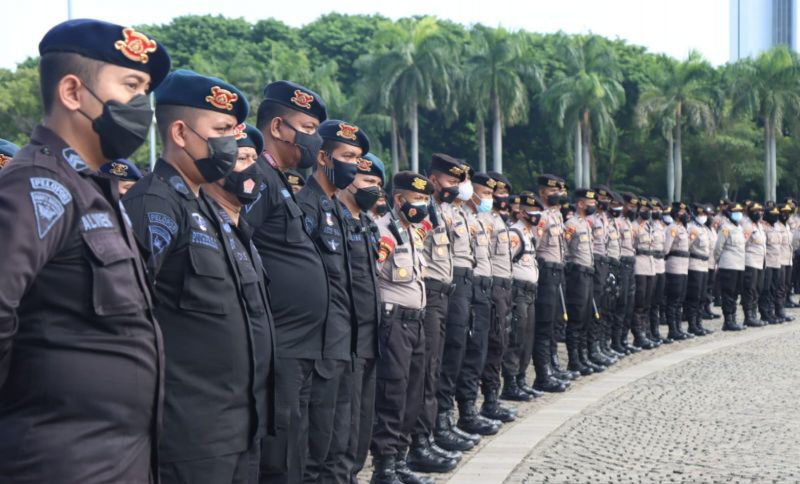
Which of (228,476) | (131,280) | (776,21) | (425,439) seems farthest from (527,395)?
(776,21)

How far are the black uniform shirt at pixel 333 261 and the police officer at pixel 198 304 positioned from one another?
119 centimetres

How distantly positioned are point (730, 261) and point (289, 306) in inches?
632

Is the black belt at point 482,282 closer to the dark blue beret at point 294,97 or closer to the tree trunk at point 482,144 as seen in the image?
the dark blue beret at point 294,97

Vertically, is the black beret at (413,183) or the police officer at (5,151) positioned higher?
the police officer at (5,151)

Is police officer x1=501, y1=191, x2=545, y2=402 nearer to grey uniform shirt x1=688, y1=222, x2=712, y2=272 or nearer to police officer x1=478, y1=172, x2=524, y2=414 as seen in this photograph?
police officer x1=478, y1=172, x2=524, y2=414

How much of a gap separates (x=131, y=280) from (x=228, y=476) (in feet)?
3.38

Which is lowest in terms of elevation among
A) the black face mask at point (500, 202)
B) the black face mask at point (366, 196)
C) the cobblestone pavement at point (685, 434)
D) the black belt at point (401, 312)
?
the cobblestone pavement at point (685, 434)

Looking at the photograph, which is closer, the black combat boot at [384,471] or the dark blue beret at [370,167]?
the dark blue beret at [370,167]

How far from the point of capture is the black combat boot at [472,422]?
924 cm

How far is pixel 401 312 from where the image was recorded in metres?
7.23

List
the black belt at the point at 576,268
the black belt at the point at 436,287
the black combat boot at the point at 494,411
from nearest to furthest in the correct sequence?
the black belt at the point at 436,287 < the black combat boot at the point at 494,411 < the black belt at the point at 576,268

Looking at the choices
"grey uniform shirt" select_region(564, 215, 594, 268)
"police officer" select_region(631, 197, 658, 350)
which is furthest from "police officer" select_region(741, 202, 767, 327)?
"grey uniform shirt" select_region(564, 215, 594, 268)

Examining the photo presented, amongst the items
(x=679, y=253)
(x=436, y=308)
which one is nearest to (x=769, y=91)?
(x=679, y=253)

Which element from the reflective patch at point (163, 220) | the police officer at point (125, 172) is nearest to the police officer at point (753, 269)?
the police officer at point (125, 172)
